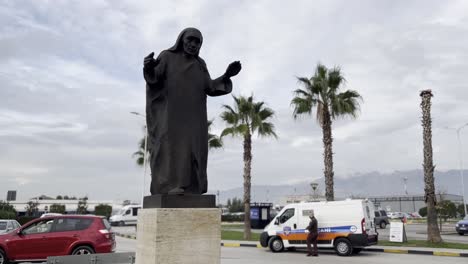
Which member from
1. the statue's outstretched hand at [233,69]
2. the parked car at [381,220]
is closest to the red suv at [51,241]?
the statue's outstretched hand at [233,69]

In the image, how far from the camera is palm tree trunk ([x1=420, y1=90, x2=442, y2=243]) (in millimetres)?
19972

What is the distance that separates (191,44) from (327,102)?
18.4 metres

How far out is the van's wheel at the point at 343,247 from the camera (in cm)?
1670

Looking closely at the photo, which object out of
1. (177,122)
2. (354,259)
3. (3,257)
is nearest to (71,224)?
(3,257)

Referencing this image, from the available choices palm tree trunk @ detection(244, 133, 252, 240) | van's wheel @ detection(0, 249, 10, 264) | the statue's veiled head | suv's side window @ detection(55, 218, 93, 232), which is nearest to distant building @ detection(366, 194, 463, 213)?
palm tree trunk @ detection(244, 133, 252, 240)

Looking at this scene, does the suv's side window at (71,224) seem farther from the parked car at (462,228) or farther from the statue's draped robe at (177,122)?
the parked car at (462,228)

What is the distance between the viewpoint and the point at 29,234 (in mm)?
12422

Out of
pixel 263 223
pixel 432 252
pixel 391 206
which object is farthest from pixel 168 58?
pixel 391 206

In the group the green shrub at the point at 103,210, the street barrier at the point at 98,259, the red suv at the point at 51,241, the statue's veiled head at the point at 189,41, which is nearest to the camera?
the statue's veiled head at the point at 189,41

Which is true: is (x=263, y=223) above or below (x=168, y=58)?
below

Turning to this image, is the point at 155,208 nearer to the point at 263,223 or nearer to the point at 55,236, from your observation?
the point at 55,236

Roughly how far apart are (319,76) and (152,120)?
1897 cm

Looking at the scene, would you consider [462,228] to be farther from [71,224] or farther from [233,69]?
[233,69]

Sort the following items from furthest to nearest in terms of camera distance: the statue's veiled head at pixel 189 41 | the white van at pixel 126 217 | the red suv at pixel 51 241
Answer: the white van at pixel 126 217, the red suv at pixel 51 241, the statue's veiled head at pixel 189 41
